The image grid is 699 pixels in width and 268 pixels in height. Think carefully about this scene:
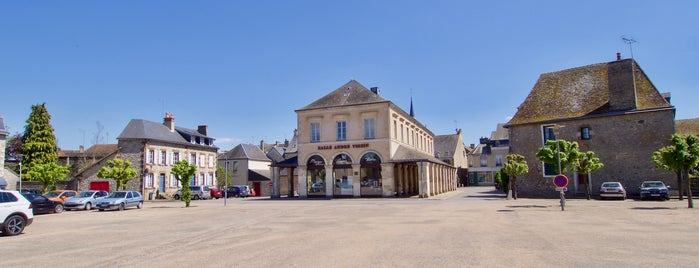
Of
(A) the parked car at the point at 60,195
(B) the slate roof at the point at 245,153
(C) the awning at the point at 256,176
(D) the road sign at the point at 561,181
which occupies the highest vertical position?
(B) the slate roof at the point at 245,153

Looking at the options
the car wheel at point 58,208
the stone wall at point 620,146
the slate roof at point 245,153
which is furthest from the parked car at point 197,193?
the stone wall at point 620,146

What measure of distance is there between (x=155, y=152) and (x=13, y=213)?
31566 millimetres

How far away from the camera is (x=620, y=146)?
30.2 m

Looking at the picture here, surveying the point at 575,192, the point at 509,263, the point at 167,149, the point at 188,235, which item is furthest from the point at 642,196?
the point at 167,149

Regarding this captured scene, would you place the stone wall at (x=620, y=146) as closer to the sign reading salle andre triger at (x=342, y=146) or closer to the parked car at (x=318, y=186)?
the sign reading salle andre triger at (x=342, y=146)

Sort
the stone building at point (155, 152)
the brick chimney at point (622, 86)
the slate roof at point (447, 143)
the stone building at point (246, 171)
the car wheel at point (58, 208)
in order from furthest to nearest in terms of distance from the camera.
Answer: the slate roof at point (447, 143) < the stone building at point (246, 171) < the stone building at point (155, 152) < the brick chimney at point (622, 86) < the car wheel at point (58, 208)

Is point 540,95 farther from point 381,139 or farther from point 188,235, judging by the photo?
point 188,235

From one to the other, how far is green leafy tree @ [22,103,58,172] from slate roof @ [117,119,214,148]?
11911mm

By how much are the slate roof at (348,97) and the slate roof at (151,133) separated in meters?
16.1

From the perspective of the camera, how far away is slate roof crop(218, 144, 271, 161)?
56.0 meters

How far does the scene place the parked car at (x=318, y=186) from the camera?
39.1 metres

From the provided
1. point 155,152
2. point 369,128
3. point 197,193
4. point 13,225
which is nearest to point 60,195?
point 155,152

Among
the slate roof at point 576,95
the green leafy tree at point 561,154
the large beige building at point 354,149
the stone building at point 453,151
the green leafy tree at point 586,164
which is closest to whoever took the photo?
the green leafy tree at point 561,154

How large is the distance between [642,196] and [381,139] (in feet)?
58.1
